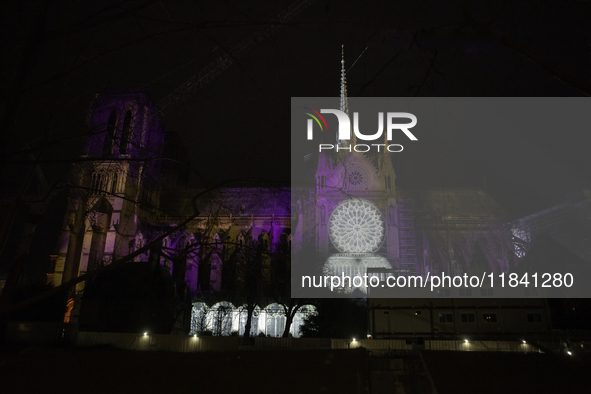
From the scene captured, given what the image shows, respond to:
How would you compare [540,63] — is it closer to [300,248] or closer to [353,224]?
[300,248]

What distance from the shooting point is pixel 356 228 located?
58062mm

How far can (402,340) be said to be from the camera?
24672 millimetres

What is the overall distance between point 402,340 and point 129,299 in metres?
17.8

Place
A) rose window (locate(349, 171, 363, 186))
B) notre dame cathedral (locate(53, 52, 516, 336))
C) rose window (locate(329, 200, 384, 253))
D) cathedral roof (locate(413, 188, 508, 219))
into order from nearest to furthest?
notre dame cathedral (locate(53, 52, 516, 336))
rose window (locate(329, 200, 384, 253))
rose window (locate(349, 171, 363, 186))
cathedral roof (locate(413, 188, 508, 219))

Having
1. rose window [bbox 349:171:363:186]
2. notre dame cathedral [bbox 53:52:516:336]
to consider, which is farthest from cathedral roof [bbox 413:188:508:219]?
rose window [bbox 349:171:363:186]

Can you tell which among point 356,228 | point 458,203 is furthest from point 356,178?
point 458,203

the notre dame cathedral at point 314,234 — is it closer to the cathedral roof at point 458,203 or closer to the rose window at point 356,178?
the rose window at point 356,178

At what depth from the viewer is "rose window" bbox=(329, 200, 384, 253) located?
188ft

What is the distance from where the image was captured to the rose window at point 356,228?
57.3 meters

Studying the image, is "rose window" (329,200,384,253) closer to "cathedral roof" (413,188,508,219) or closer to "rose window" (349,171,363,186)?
"rose window" (349,171,363,186)

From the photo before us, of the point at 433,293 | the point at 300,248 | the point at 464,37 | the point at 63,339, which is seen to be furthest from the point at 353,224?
the point at 464,37

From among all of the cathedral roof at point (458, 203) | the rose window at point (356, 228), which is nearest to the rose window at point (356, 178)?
the rose window at point (356, 228)

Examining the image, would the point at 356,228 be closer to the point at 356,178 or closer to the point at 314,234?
the point at 314,234

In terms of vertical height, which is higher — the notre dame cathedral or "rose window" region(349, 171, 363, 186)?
"rose window" region(349, 171, 363, 186)
